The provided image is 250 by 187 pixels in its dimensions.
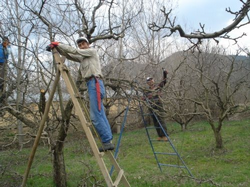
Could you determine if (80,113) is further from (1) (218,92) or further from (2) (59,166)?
(1) (218,92)

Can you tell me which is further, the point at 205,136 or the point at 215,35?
the point at 205,136

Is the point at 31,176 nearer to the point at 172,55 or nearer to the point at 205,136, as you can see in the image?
the point at 205,136

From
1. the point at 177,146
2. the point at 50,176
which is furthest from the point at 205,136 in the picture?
the point at 50,176

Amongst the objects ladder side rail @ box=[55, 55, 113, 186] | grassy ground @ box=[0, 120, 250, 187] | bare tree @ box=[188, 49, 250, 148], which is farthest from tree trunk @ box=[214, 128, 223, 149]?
ladder side rail @ box=[55, 55, 113, 186]

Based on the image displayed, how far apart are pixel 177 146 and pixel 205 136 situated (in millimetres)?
1996

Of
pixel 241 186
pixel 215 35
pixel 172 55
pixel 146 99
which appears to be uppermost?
pixel 172 55

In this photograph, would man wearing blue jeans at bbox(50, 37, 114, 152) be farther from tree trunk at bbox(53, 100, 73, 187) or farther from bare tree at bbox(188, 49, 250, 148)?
bare tree at bbox(188, 49, 250, 148)

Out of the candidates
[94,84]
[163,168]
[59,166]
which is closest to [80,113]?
[94,84]

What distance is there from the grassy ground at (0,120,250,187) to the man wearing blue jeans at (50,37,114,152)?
1538 millimetres

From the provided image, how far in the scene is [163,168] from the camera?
6734 millimetres

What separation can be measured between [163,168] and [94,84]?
4.15m

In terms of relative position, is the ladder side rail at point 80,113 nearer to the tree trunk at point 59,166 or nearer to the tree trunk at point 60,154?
the tree trunk at point 60,154

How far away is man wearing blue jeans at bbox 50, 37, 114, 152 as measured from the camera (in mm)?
3223

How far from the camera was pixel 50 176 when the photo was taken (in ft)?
21.7
